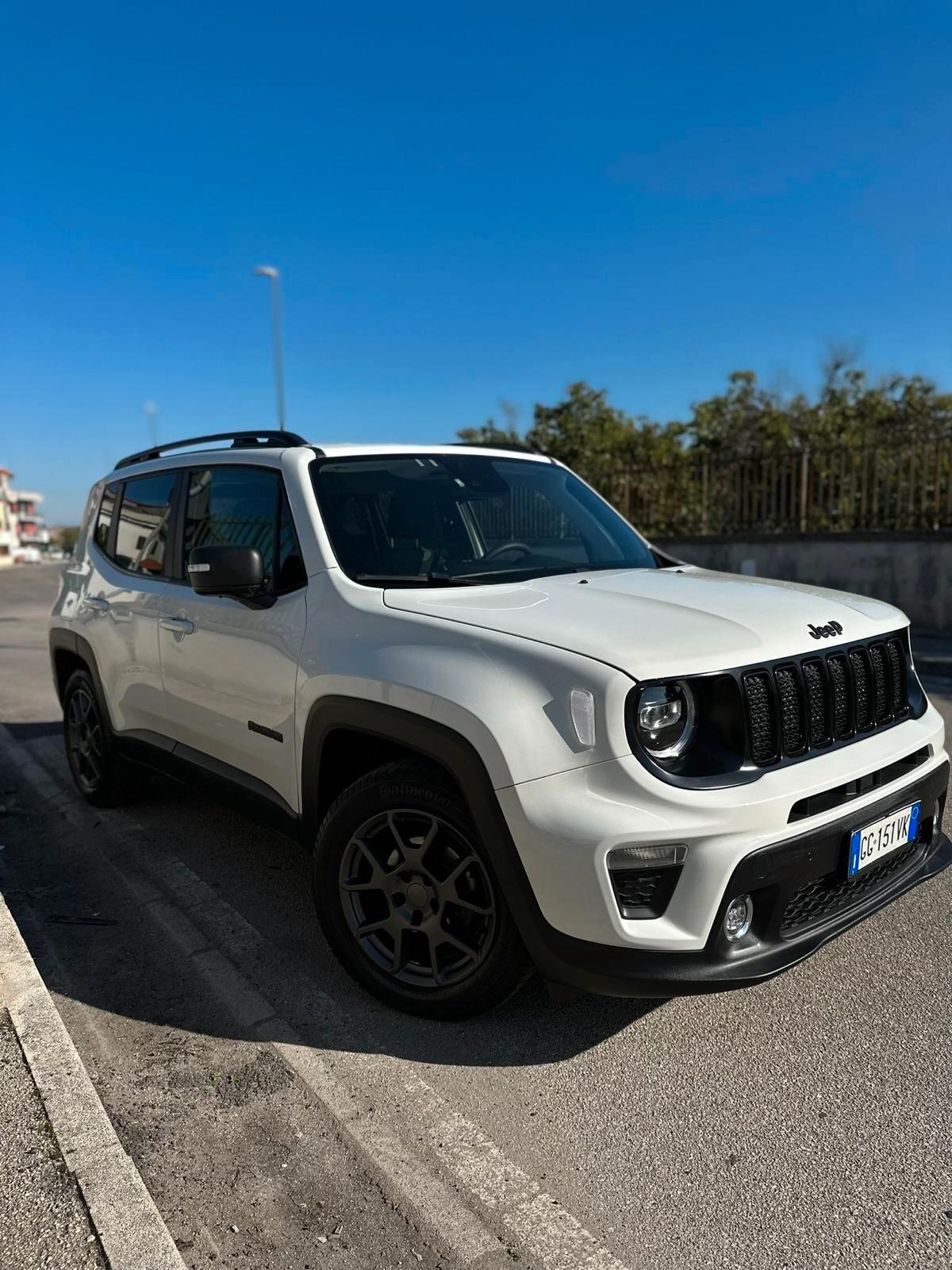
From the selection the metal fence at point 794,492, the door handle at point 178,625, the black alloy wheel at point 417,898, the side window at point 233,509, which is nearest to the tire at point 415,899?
the black alloy wheel at point 417,898

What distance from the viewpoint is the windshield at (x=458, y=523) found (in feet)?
10.5

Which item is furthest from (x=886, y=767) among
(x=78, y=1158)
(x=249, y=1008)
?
(x=78, y=1158)

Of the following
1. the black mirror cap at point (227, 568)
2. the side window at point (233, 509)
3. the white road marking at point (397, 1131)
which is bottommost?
the white road marking at point (397, 1131)

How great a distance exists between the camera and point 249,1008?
2.95 meters

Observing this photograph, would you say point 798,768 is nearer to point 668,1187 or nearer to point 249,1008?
point 668,1187

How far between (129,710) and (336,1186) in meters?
2.78

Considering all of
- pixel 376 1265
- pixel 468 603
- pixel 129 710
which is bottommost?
pixel 376 1265

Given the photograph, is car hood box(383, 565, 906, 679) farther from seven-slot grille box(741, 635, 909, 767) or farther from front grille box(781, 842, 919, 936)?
front grille box(781, 842, 919, 936)

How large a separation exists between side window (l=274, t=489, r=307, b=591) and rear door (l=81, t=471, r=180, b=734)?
0.95 metres

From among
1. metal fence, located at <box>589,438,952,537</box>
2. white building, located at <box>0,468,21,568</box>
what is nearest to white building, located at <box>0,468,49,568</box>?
white building, located at <box>0,468,21,568</box>

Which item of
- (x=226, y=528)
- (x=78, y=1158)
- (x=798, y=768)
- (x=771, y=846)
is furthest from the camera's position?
(x=226, y=528)

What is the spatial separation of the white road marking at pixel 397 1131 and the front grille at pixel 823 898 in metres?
0.93

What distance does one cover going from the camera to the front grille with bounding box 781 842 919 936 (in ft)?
8.06

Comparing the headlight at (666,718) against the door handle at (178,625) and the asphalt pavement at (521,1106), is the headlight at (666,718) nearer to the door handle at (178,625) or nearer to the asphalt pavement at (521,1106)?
the asphalt pavement at (521,1106)
